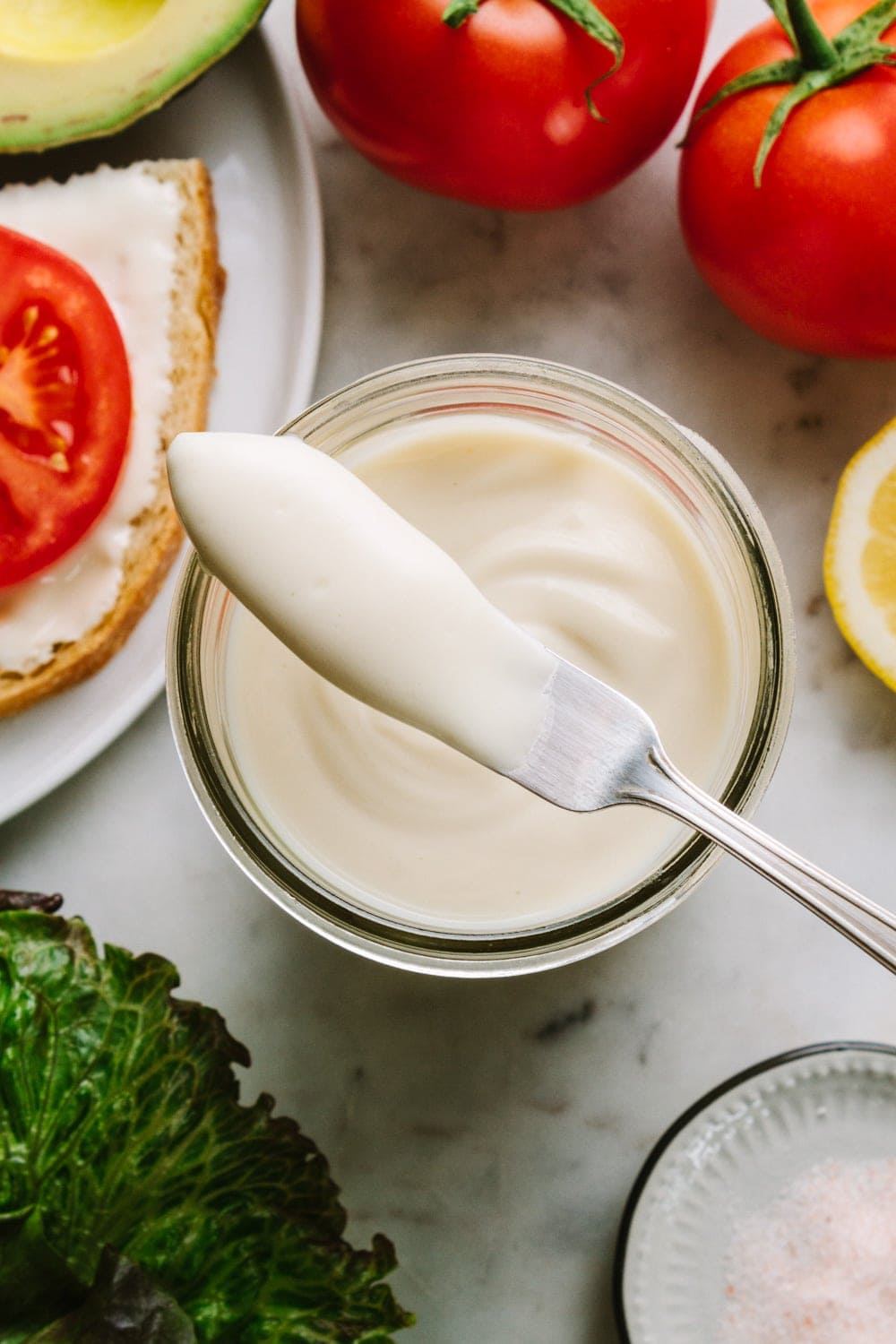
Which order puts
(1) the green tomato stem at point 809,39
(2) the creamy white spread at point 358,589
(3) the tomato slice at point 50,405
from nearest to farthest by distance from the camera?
1. (2) the creamy white spread at point 358,589
2. (1) the green tomato stem at point 809,39
3. (3) the tomato slice at point 50,405

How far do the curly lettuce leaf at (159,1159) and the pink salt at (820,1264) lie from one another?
341 millimetres

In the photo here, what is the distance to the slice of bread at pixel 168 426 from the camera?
48.8 inches

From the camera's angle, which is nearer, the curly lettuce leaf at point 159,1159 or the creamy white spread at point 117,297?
the curly lettuce leaf at point 159,1159

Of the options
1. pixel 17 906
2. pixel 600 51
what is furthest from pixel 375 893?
pixel 600 51

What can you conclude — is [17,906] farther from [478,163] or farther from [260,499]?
[478,163]

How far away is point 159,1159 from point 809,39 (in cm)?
105

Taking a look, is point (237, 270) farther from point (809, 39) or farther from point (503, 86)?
point (809, 39)

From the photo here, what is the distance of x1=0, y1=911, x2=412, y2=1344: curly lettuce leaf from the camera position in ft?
3.46

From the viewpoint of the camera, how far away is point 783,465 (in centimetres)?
131

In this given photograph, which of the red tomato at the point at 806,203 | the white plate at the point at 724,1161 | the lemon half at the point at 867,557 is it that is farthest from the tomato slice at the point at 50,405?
the white plate at the point at 724,1161

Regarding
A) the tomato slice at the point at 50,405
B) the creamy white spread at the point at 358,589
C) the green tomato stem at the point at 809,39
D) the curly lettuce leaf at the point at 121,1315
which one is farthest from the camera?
the tomato slice at the point at 50,405

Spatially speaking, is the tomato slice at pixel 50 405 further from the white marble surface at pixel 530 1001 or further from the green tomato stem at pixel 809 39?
the green tomato stem at pixel 809 39

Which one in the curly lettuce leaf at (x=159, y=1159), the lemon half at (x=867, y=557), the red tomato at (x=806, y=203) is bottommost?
the curly lettuce leaf at (x=159, y=1159)

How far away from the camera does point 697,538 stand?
1.06 meters
